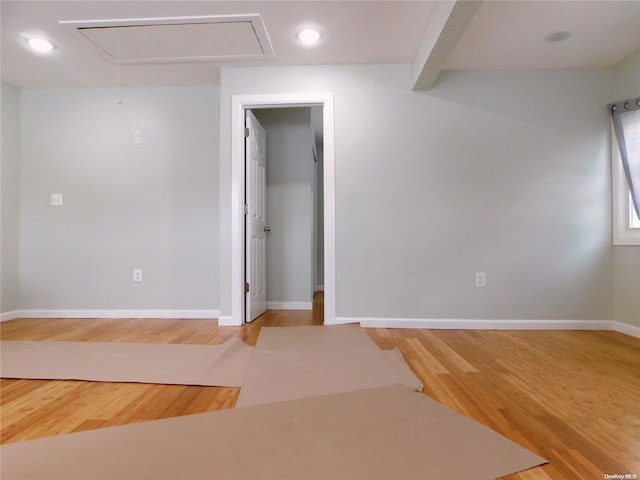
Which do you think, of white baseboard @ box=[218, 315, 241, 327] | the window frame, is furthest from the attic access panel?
the window frame

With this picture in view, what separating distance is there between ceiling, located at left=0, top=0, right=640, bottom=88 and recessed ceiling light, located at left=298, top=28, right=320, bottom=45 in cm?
5

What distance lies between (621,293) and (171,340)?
3.53 meters

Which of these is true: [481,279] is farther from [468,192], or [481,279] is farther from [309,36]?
[309,36]

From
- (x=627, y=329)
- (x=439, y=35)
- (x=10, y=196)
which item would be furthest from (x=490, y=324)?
(x=10, y=196)

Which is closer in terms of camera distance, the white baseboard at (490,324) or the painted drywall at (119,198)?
the white baseboard at (490,324)

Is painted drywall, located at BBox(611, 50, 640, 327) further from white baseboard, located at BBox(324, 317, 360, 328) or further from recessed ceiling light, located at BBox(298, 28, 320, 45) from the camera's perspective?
recessed ceiling light, located at BBox(298, 28, 320, 45)

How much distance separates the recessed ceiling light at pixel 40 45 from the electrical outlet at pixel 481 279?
12.6ft

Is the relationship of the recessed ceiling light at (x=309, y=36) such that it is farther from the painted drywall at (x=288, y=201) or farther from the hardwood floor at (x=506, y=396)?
the hardwood floor at (x=506, y=396)

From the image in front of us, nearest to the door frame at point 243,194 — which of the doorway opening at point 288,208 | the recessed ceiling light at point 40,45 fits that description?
the doorway opening at point 288,208

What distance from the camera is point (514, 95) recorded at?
8.65ft

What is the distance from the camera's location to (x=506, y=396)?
1.35m

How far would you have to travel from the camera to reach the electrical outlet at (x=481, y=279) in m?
2.59

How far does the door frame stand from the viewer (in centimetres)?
263

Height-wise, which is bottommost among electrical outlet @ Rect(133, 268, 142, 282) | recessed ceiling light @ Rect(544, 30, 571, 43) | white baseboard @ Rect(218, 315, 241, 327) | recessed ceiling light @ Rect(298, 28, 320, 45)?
white baseboard @ Rect(218, 315, 241, 327)
